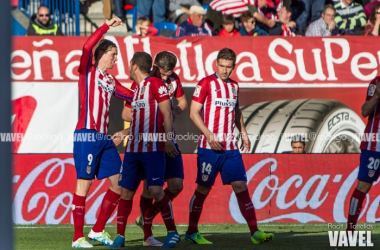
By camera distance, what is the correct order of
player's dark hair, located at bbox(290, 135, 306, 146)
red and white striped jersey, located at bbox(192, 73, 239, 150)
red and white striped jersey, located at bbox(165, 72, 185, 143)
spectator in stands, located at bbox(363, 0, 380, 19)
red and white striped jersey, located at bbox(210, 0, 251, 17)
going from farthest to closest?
spectator in stands, located at bbox(363, 0, 380, 19) < red and white striped jersey, located at bbox(210, 0, 251, 17) < player's dark hair, located at bbox(290, 135, 306, 146) < red and white striped jersey, located at bbox(165, 72, 185, 143) < red and white striped jersey, located at bbox(192, 73, 239, 150)

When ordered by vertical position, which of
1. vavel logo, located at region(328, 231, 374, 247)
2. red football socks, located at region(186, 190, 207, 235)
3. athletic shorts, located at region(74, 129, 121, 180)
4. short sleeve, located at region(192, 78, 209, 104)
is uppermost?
short sleeve, located at region(192, 78, 209, 104)

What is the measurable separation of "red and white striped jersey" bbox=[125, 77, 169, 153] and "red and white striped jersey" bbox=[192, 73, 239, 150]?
74cm

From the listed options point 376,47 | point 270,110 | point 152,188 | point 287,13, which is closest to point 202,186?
point 152,188

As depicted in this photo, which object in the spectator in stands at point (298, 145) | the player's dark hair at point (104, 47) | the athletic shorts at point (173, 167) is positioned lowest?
the spectator in stands at point (298, 145)

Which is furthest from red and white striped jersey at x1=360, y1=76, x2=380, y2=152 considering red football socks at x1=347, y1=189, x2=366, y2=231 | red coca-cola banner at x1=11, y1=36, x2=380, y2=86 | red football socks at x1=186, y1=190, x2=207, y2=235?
red coca-cola banner at x1=11, y1=36, x2=380, y2=86

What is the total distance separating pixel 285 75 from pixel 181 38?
1.93 metres

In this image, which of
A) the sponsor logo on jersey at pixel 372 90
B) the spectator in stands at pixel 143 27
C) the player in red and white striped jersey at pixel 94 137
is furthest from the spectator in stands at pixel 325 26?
the player in red and white striped jersey at pixel 94 137

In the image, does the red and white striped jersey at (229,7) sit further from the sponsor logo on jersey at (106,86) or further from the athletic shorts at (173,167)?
the sponsor logo on jersey at (106,86)

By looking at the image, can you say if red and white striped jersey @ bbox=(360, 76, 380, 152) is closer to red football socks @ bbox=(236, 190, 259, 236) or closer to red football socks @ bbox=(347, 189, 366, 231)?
red football socks @ bbox=(347, 189, 366, 231)

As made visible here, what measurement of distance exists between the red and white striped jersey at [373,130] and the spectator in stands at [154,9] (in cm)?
Result: 701

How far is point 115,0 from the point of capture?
14312 mm

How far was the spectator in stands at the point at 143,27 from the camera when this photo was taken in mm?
12992

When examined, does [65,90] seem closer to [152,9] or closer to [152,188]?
[152,9]

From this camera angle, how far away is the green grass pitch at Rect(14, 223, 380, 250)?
7.20 m
